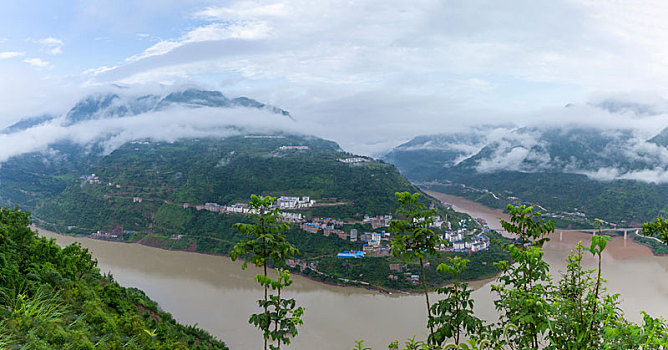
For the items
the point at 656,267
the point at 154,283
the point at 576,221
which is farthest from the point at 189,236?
the point at 576,221

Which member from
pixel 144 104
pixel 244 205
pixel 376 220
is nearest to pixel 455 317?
pixel 376 220

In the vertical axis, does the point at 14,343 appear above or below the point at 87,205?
A: above

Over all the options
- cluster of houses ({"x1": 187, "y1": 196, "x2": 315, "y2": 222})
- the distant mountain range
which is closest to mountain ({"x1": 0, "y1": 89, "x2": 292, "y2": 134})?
the distant mountain range

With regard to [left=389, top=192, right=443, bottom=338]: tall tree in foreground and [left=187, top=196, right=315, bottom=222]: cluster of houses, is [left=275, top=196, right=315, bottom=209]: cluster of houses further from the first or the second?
[left=389, top=192, right=443, bottom=338]: tall tree in foreground

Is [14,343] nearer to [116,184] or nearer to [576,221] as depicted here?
[116,184]

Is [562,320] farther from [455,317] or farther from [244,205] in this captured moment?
[244,205]

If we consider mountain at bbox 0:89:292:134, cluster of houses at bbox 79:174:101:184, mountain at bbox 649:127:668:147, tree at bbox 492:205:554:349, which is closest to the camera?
tree at bbox 492:205:554:349
